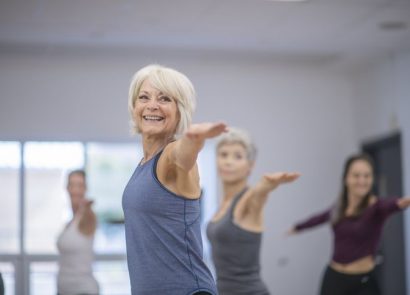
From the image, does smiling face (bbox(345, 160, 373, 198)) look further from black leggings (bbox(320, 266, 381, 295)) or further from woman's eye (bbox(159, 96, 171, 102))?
woman's eye (bbox(159, 96, 171, 102))

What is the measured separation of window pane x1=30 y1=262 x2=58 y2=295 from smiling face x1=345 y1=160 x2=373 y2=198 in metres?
3.51

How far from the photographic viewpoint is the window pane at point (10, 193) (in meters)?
7.22

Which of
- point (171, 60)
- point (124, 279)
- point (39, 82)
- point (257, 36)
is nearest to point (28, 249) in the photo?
point (124, 279)

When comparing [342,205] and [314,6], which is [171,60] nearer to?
[314,6]

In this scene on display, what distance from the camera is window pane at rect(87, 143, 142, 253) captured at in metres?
7.52

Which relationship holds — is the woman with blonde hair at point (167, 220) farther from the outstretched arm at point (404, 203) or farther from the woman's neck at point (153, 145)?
the outstretched arm at point (404, 203)

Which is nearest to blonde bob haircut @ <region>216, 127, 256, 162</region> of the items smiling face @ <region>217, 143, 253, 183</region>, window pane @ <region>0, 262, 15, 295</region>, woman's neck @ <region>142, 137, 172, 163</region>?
smiling face @ <region>217, 143, 253, 183</region>

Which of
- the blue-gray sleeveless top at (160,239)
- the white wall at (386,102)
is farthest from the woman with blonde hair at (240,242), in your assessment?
the white wall at (386,102)

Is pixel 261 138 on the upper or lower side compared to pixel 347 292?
upper

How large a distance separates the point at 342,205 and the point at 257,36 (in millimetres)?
2252

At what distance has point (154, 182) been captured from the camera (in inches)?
77.2

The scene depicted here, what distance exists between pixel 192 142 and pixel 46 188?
5857mm

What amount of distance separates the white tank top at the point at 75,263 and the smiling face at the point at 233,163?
4.26 feet

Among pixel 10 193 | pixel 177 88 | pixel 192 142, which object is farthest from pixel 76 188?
pixel 192 142
